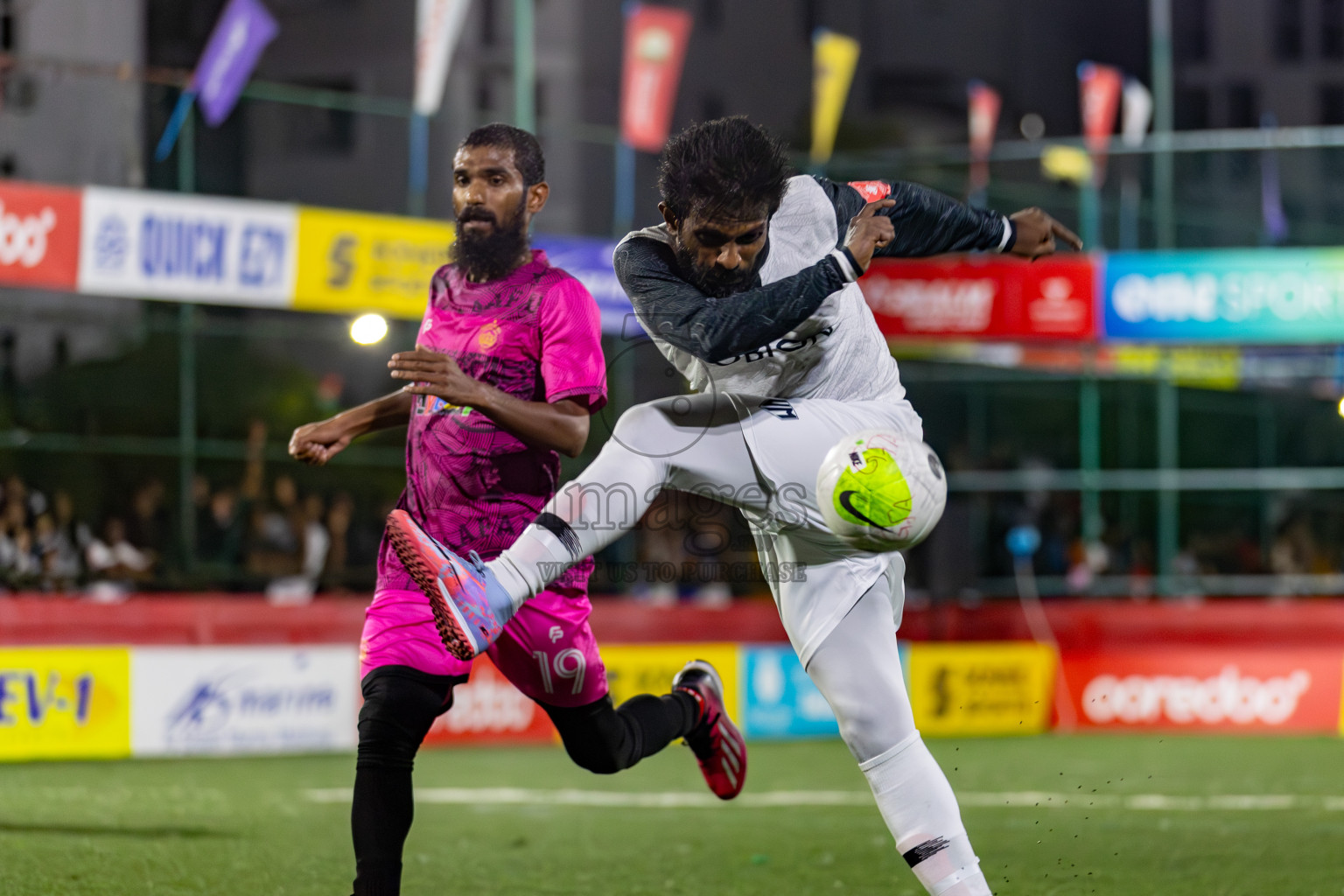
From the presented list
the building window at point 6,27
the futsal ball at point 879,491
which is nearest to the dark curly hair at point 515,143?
the futsal ball at point 879,491

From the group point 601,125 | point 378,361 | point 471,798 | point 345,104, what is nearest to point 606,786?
point 471,798

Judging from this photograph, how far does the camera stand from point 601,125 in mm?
42750

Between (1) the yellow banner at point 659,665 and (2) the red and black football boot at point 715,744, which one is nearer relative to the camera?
(2) the red and black football boot at point 715,744

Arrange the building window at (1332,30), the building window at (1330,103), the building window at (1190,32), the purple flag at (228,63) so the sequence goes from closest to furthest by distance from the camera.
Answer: the purple flag at (228,63)
the building window at (1332,30)
the building window at (1330,103)
the building window at (1190,32)

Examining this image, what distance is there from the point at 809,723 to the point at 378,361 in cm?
1031

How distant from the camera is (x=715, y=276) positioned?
4.16m

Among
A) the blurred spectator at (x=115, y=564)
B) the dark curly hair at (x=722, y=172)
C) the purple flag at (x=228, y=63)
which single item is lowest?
the blurred spectator at (x=115, y=564)

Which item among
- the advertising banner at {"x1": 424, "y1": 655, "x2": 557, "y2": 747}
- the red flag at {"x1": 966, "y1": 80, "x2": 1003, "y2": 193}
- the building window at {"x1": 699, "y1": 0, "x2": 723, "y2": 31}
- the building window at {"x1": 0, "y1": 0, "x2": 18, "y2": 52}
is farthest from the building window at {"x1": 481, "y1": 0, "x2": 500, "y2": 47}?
the advertising banner at {"x1": 424, "y1": 655, "x2": 557, "y2": 747}

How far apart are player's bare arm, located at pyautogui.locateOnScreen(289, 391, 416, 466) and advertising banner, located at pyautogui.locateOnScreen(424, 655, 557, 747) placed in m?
8.12

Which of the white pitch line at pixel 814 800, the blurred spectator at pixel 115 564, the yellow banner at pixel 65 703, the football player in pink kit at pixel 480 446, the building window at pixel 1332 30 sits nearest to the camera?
the football player in pink kit at pixel 480 446

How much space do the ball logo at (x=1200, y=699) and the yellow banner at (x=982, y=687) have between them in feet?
1.67

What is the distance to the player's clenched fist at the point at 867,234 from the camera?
396cm

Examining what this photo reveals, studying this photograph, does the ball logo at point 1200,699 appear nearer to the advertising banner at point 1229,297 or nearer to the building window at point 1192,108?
the advertising banner at point 1229,297

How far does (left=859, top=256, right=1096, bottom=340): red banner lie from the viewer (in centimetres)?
1659
